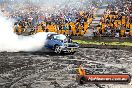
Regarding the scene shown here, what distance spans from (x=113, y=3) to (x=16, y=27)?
12.9 m

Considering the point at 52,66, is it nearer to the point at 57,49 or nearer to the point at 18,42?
the point at 57,49

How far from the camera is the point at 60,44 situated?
A: 23734mm

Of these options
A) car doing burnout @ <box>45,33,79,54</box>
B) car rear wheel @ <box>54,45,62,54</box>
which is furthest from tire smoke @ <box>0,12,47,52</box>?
car rear wheel @ <box>54,45,62,54</box>

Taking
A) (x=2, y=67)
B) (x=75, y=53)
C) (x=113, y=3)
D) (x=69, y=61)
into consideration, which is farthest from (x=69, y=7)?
(x=2, y=67)

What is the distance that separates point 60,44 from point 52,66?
5.32 meters

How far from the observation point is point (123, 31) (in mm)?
29375

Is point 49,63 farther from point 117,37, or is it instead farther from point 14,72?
point 117,37

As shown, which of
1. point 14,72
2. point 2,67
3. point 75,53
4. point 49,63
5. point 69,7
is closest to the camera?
point 14,72

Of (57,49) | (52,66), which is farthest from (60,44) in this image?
(52,66)

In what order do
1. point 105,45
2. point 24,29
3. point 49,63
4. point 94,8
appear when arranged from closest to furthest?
1. point 49,63
2. point 105,45
3. point 24,29
4. point 94,8

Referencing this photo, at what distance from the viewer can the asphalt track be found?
14.2 m

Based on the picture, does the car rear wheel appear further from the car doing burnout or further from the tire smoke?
the tire smoke

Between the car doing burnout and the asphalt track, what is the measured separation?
0.43m

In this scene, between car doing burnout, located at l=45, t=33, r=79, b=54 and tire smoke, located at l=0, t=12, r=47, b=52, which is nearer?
car doing burnout, located at l=45, t=33, r=79, b=54
